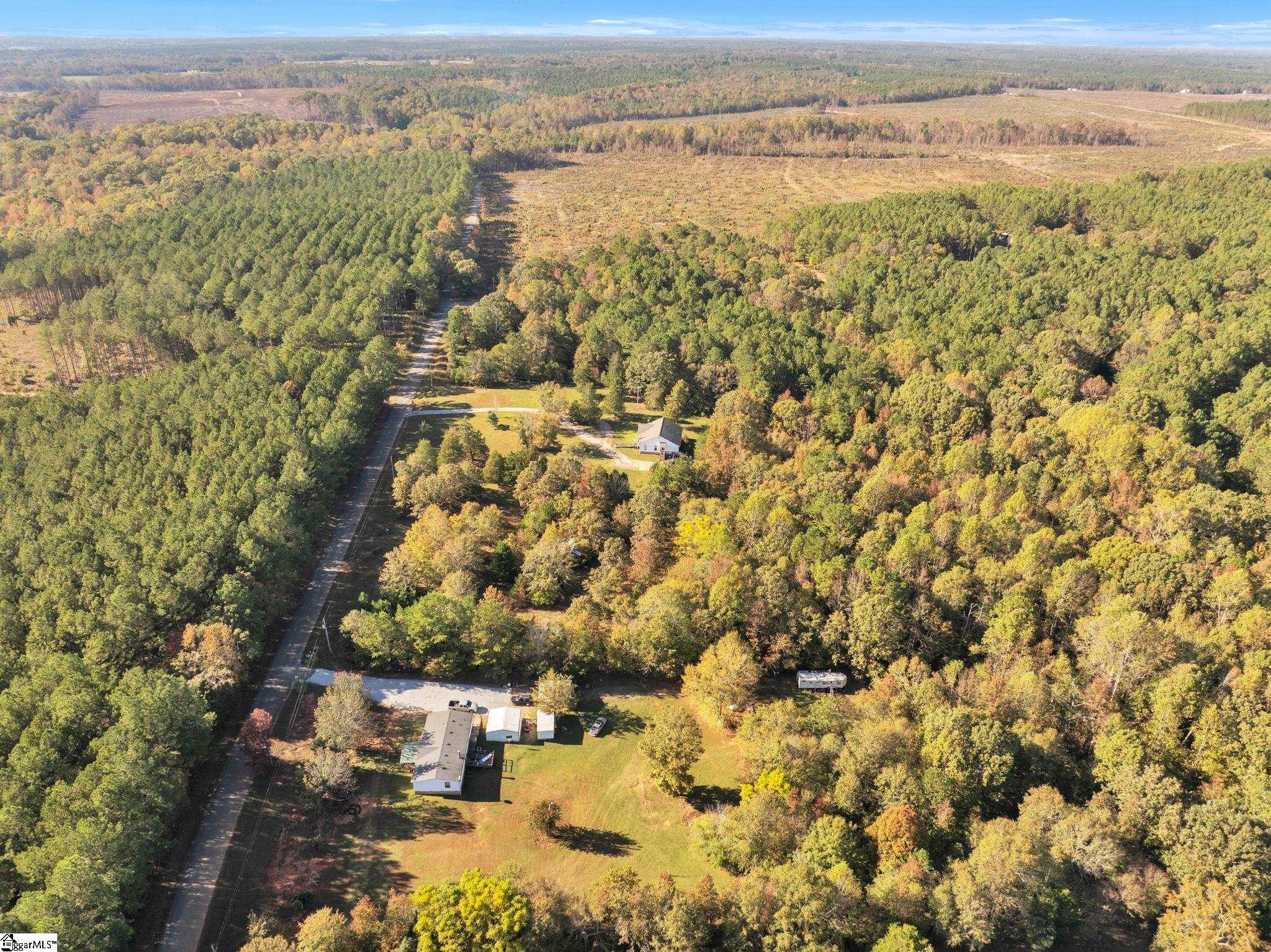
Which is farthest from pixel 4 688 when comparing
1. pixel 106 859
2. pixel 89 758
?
pixel 106 859

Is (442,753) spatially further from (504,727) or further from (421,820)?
(504,727)

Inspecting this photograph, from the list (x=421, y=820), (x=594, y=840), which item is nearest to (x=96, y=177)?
(x=421, y=820)

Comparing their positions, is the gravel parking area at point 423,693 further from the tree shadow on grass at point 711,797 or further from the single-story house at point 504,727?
the tree shadow on grass at point 711,797

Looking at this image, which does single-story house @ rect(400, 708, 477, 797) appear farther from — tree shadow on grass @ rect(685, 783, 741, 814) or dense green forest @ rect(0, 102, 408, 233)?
dense green forest @ rect(0, 102, 408, 233)

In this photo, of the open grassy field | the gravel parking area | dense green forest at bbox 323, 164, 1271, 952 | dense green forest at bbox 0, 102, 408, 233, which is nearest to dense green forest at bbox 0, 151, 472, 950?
the open grassy field

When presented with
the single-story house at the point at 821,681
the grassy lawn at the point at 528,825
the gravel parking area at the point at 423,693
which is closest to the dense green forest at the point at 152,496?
the gravel parking area at the point at 423,693
